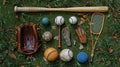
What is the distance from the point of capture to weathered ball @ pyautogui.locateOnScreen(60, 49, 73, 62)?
29.2 feet

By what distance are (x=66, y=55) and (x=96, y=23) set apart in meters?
0.82

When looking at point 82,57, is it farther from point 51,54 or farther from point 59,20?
point 59,20

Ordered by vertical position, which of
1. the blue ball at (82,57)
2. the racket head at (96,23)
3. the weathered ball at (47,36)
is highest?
the racket head at (96,23)

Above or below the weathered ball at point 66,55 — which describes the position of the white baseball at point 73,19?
above

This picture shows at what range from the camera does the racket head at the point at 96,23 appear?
9109 mm

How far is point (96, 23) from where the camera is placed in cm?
912

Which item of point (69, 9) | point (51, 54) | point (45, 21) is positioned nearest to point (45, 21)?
point (45, 21)

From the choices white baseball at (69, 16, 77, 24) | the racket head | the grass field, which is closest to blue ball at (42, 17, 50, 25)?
the grass field

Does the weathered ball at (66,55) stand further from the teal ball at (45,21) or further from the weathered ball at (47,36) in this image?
the teal ball at (45,21)

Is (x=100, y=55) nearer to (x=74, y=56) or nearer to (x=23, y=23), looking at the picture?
(x=74, y=56)

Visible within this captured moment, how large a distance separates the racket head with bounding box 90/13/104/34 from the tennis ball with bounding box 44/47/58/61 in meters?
0.79

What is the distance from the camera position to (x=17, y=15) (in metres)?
9.22

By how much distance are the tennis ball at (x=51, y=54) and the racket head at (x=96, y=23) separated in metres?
0.79

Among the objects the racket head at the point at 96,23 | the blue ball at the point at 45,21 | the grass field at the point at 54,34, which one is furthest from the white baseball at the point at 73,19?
the blue ball at the point at 45,21
